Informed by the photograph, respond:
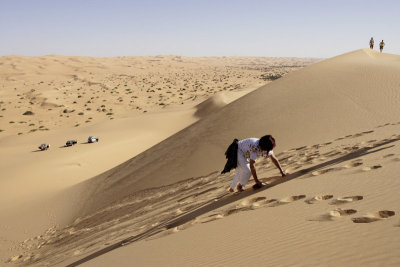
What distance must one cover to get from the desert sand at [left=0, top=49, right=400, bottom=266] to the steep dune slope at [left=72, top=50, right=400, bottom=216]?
0.06 m

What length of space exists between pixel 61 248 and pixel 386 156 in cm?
701

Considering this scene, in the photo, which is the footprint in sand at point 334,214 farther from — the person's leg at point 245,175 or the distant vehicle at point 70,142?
the distant vehicle at point 70,142

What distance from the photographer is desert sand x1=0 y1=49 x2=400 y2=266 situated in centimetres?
346

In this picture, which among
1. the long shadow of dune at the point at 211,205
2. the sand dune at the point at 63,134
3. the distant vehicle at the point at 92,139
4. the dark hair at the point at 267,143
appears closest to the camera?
the dark hair at the point at 267,143

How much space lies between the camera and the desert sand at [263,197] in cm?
346

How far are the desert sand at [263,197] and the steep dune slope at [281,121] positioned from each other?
6 cm

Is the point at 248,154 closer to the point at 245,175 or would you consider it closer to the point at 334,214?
the point at 245,175

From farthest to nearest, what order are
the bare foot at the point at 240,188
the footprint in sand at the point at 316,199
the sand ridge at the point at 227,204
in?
the bare foot at the point at 240,188 → the footprint in sand at the point at 316,199 → the sand ridge at the point at 227,204

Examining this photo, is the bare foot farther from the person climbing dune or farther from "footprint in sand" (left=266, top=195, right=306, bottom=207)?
"footprint in sand" (left=266, top=195, right=306, bottom=207)

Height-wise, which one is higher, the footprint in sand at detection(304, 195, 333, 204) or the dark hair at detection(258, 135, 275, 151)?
the dark hair at detection(258, 135, 275, 151)

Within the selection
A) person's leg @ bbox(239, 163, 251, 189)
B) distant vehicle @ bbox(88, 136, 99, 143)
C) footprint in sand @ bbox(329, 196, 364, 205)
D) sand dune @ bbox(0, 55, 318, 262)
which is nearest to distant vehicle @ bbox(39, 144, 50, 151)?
sand dune @ bbox(0, 55, 318, 262)

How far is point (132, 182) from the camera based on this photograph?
37.8 ft

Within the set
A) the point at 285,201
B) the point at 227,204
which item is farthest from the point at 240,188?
the point at 285,201

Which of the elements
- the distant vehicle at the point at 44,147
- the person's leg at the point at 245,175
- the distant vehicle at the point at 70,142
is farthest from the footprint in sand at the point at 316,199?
Result: the distant vehicle at the point at 44,147
